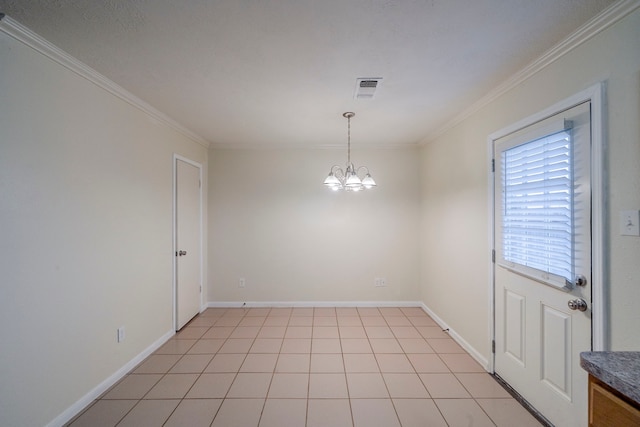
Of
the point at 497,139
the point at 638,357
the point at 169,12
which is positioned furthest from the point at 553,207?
the point at 169,12

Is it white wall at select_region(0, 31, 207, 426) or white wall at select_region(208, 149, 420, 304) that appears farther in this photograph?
white wall at select_region(208, 149, 420, 304)

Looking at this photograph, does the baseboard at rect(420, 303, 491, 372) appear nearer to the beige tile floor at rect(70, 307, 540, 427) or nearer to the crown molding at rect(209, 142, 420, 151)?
the beige tile floor at rect(70, 307, 540, 427)

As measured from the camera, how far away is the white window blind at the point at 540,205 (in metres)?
1.57

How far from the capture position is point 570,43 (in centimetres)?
151

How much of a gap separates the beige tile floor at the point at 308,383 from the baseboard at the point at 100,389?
0.05 meters

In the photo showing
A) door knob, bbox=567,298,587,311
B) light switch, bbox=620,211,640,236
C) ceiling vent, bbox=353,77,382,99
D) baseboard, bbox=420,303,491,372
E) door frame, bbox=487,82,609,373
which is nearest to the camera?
light switch, bbox=620,211,640,236

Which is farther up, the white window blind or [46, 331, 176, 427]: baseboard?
the white window blind

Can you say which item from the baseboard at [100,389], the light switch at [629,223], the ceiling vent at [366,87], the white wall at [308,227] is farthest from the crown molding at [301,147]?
the light switch at [629,223]

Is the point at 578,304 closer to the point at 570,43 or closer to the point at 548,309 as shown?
the point at 548,309

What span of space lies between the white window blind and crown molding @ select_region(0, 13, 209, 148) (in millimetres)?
3278

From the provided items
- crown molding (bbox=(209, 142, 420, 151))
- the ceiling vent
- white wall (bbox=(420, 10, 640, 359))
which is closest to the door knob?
white wall (bbox=(420, 10, 640, 359))

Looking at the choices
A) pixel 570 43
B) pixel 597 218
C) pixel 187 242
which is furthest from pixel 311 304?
pixel 570 43

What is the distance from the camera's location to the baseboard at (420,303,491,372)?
239 cm

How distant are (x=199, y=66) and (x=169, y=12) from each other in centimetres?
49
